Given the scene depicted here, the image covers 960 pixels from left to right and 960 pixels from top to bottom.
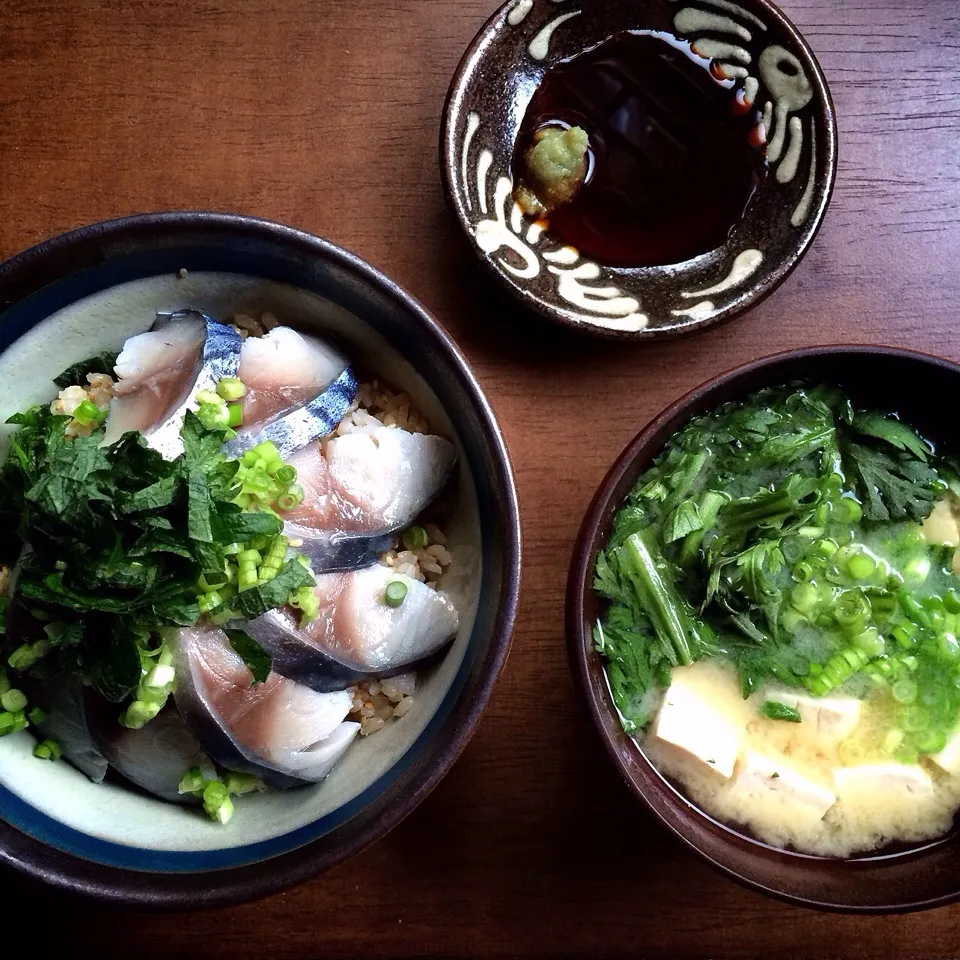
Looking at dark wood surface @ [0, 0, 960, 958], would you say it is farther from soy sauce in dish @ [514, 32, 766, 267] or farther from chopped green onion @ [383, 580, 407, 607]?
chopped green onion @ [383, 580, 407, 607]

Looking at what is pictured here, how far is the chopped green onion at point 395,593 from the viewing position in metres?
1.64

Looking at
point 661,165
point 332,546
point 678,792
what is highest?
point 661,165

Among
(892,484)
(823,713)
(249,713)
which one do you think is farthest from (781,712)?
(249,713)

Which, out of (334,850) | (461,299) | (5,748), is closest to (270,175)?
(461,299)

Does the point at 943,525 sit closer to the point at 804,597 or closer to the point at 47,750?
the point at 804,597

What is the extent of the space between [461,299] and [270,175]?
0.52 m

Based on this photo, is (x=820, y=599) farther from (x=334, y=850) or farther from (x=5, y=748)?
(x=5, y=748)

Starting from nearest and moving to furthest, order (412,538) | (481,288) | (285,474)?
(285,474) < (412,538) < (481,288)

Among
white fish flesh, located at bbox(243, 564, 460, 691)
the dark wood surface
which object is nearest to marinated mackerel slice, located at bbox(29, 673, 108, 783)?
white fish flesh, located at bbox(243, 564, 460, 691)

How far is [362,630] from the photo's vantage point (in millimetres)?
A: 1638

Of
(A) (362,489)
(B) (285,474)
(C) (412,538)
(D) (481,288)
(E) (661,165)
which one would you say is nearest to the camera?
(B) (285,474)

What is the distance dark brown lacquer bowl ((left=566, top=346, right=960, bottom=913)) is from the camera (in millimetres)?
1652

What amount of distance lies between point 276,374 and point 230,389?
3.9 inches

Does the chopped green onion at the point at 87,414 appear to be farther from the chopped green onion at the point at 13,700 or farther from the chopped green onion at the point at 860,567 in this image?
the chopped green onion at the point at 860,567
